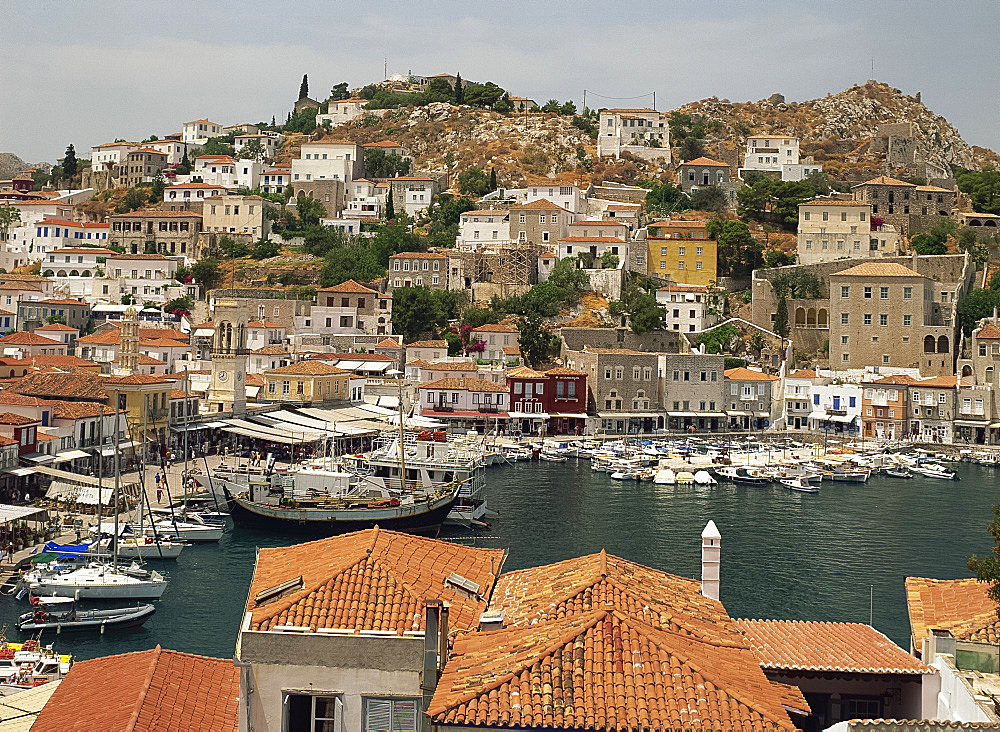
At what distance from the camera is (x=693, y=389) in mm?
62531

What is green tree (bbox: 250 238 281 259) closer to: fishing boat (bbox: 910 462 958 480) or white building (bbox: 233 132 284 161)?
white building (bbox: 233 132 284 161)

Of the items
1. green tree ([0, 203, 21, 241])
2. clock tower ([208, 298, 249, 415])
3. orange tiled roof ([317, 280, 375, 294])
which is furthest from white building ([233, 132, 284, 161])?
clock tower ([208, 298, 249, 415])

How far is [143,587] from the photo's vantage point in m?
25.3

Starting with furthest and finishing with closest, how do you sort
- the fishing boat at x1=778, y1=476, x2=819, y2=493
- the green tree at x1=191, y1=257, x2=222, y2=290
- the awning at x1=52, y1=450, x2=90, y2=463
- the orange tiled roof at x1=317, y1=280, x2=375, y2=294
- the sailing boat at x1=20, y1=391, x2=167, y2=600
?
the green tree at x1=191, y1=257, x2=222, y2=290
the orange tiled roof at x1=317, y1=280, x2=375, y2=294
the fishing boat at x1=778, y1=476, x2=819, y2=493
the awning at x1=52, y1=450, x2=90, y2=463
the sailing boat at x1=20, y1=391, x2=167, y2=600

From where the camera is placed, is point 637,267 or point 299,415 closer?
point 299,415

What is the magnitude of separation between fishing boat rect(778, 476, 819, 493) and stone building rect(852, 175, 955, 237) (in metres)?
30.7

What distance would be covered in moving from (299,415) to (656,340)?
70.7 feet

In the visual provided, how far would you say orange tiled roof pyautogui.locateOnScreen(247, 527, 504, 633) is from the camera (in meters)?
10.1

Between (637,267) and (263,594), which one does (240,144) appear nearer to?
(637,267)

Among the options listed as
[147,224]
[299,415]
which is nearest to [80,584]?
[299,415]

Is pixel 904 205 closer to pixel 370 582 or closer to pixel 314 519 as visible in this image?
pixel 314 519

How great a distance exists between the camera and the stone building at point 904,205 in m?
74.4

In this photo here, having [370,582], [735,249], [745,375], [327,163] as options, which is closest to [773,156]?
[735,249]

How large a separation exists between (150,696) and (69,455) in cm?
2913
